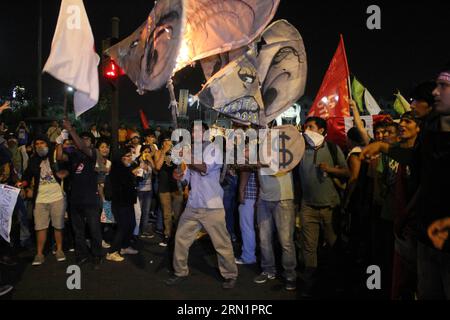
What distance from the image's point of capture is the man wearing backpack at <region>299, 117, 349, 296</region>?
4871 mm

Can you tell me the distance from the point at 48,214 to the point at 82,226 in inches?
23.0

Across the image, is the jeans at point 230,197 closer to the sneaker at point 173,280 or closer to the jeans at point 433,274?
the sneaker at point 173,280

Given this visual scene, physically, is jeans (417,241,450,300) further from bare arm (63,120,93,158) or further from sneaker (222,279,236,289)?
bare arm (63,120,93,158)

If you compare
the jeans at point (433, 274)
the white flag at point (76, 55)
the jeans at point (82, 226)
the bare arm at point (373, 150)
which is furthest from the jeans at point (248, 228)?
the jeans at point (433, 274)

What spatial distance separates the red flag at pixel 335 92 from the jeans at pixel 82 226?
3.86m

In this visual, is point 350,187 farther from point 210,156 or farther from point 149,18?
point 149,18

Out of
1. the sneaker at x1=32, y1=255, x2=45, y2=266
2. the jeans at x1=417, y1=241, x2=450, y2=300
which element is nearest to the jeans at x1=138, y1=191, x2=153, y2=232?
the sneaker at x1=32, y1=255, x2=45, y2=266

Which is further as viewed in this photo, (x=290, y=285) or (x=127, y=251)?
(x=127, y=251)

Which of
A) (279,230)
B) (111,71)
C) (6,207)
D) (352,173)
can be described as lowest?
(279,230)

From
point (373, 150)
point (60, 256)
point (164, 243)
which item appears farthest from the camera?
point (164, 243)

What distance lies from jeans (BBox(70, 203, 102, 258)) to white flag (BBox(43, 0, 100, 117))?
73.1 inches

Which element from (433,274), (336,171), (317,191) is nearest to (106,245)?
(317,191)

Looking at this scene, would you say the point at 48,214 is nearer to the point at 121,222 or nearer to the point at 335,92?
the point at 121,222

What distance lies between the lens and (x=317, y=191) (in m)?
4.93
